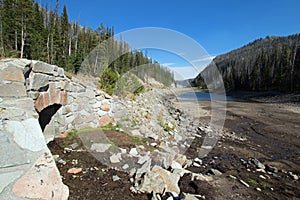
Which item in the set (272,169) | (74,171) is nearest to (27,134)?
(74,171)

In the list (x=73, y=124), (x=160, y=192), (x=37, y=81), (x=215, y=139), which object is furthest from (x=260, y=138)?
(x=37, y=81)

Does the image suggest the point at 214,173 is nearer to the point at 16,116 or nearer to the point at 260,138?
the point at 16,116

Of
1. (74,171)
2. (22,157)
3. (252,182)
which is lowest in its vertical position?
(252,182)

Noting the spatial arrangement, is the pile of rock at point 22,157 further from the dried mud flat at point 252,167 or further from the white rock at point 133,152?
the dried mud flat at point 252,167

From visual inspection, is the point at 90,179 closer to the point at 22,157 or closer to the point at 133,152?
the point at 22,157

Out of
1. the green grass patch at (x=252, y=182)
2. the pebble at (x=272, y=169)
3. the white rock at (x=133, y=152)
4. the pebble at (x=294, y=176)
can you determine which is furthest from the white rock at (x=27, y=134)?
the pebble at (x=294, y=176)

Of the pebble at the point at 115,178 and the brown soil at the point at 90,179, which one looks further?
the pebble at the point at 115,178

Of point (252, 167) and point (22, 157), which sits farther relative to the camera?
point (252, 167)

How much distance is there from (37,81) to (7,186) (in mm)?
2801

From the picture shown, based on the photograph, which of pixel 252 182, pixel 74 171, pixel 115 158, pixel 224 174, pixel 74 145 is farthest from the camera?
pixel 224 174

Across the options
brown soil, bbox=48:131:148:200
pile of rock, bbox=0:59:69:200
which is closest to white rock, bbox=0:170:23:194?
pile of rock, bbox=0:59:69:200

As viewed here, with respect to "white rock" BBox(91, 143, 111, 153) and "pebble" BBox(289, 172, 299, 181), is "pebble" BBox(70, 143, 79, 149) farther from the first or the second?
"pebble" BBox(289, 172, 299, 181)

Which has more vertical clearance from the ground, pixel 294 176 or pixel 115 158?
pixel 115 158

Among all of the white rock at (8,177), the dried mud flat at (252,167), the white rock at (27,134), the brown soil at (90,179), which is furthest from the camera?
the dried mud flat at (252,167)
